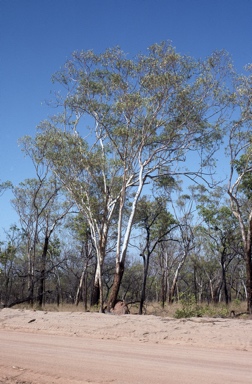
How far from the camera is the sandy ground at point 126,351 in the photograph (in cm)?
777

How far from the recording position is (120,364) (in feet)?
28.7

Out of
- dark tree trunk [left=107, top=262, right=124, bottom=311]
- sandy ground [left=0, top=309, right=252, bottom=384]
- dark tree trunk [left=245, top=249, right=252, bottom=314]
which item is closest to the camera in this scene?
sandy ground [left=0, top=309, right=252, bottom=384]

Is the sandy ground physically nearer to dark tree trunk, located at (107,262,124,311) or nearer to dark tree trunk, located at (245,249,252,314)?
dark tree trunk, located at (107,262,124,311)

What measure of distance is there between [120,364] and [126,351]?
2.07m

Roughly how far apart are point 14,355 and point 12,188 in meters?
30.4

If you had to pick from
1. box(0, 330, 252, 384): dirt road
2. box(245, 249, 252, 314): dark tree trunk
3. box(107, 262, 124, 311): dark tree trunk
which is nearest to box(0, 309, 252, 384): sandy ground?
box(0, 330, 252, 384): dirt road

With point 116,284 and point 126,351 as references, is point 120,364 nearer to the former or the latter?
point 126,351

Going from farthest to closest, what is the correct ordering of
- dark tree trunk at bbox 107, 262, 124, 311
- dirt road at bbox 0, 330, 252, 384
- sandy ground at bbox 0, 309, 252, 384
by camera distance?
→ dark tree trunk at bbox 107, 262, 124, 311, sandy ground at bbox 0, 309, 252, 384, dirt road at bbox 0, 330, 252, 384

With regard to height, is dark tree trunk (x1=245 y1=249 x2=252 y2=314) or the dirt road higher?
dark tree trunk (x1=245 y1=249 x2=252 y2=314)

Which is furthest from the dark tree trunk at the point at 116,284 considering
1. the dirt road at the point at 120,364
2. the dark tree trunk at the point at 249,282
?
the dirt road at the point at 120,364

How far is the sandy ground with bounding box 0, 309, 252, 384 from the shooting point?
7766 millimetres

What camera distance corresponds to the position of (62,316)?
707 inches

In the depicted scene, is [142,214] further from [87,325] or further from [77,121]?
[87,325]

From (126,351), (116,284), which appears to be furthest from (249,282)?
(126,351)
